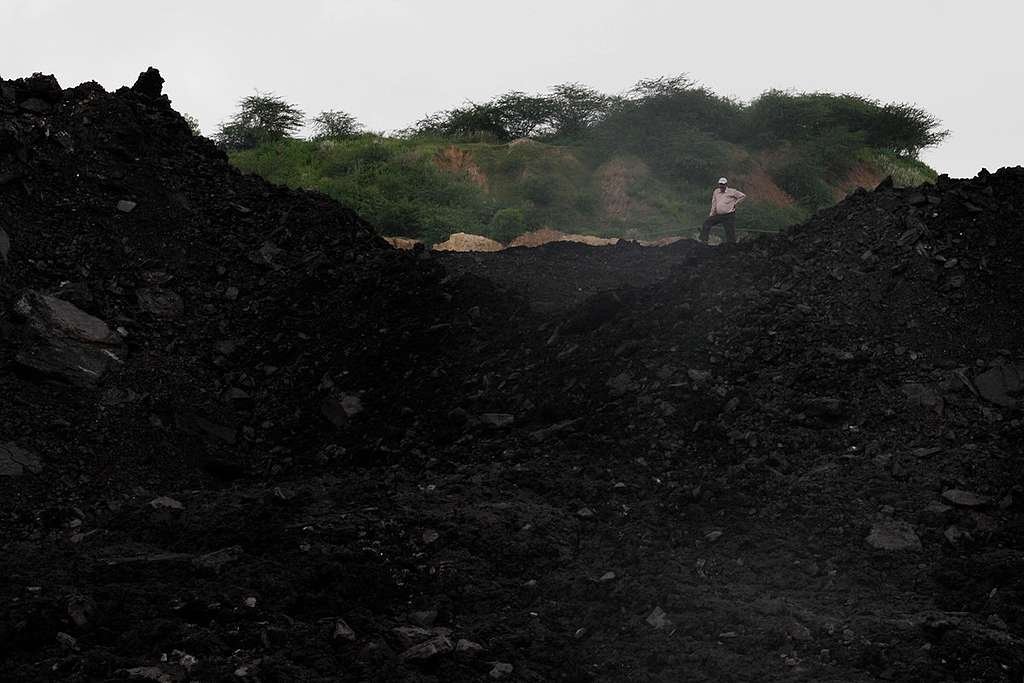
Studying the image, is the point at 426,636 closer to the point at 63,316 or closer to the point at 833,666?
the point at 833,666

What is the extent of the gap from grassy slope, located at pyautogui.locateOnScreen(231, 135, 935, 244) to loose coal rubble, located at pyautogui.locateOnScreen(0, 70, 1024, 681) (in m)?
9.54

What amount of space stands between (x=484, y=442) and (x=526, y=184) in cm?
1639

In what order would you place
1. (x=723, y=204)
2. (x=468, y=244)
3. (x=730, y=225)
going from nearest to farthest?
(x=723, y=204)
(x=730, y=225)
(x=468, y=244)

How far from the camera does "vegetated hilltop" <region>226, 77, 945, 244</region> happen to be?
21.6 metres

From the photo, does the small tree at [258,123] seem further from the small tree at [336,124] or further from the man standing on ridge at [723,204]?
the man standing on ridge at [723,204]

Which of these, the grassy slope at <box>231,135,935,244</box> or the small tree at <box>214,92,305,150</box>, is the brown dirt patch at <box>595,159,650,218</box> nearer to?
the grassy slope at <box>231,135,935,244</box>

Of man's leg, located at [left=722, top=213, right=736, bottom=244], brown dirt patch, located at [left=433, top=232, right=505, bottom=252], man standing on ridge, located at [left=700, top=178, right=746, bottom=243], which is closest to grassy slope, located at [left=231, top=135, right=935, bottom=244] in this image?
brown dirt patch, located at [left=433, top=232, right=505, bottom=252]

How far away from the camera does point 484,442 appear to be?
7469mm

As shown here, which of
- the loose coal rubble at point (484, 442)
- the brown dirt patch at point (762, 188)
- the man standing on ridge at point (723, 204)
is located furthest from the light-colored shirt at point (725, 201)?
the brown dirt patch at point (762, 188)

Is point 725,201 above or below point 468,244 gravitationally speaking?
above

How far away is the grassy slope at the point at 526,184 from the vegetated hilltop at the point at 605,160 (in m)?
0.04

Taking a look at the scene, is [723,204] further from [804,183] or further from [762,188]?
[804,183]

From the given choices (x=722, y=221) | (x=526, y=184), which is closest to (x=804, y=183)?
(x=526, y=184)

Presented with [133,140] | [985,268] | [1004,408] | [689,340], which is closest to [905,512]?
[1004,408]
